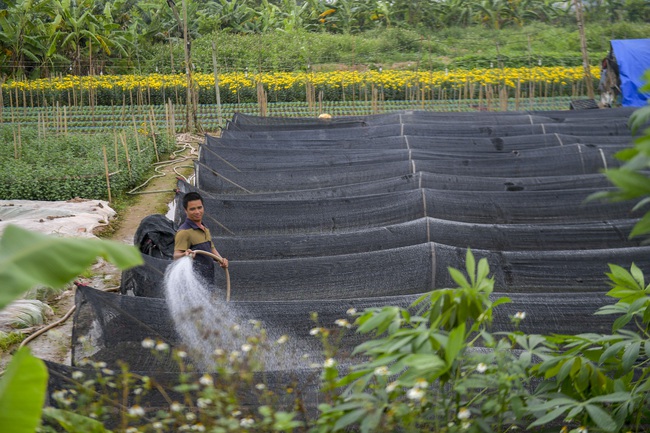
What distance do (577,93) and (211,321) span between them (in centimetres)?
1686

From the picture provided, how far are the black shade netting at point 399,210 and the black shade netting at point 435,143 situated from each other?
10.2ft

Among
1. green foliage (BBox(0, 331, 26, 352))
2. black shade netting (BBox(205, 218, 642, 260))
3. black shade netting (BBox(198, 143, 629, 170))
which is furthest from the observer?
black shade netting (BBox(198, 143, 629, 170))

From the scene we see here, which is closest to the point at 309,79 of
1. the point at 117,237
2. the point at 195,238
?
the point at 117,237

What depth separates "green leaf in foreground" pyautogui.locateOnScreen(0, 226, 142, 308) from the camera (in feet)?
6.81

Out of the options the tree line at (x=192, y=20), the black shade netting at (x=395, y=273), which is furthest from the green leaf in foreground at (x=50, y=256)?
the tree line at (x=192, y=20)

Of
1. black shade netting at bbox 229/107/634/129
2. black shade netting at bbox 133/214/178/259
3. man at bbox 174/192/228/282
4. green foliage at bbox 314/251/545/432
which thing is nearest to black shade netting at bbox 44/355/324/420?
green foliage at bbox 314/251/545/432

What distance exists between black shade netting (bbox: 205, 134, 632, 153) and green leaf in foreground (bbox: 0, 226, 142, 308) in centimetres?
900

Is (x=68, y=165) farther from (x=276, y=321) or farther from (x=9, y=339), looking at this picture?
(x=276, y=321)

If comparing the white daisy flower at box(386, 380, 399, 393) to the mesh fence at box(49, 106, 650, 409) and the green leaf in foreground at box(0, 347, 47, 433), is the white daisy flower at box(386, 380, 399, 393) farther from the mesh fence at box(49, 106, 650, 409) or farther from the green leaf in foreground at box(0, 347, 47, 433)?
the green leaf in foreground at box(0, 347, 47, 433)

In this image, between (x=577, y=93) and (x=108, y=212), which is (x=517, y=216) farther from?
(x=577, y=93)

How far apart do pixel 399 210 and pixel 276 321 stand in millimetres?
3013

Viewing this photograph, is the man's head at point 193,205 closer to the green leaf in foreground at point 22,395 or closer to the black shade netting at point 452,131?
the green leaf in foreground at point 22,395

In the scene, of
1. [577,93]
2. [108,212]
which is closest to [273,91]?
[577,93]

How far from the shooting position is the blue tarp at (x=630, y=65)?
1768cm
